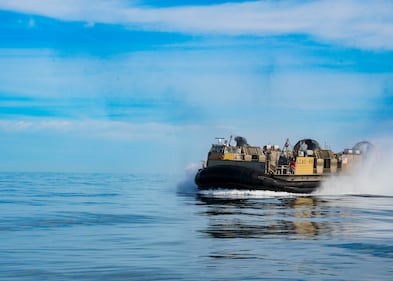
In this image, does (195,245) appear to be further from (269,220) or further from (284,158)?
(284,158)

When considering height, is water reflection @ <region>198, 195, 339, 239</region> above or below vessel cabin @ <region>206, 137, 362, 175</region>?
below

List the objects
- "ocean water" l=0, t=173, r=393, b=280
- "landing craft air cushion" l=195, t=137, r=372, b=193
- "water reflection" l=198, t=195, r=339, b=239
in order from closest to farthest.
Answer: "ocean water" l=0, t=173, r=393, b=280
"water reflection" l=198, t=195, r=339, b=239
"landing craft air cushion" l=195, t=137, r=372, b=193

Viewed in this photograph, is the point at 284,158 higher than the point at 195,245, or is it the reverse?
the point at 284,158

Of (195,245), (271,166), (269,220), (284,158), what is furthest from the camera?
(284,158)

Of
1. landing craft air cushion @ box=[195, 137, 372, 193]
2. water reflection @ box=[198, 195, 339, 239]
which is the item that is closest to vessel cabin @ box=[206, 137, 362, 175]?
landing craft air cushion @ box=[195, 137, 372, 193]

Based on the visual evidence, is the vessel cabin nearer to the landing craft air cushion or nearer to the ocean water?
the landing craft air cushion

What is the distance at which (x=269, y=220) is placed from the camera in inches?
1484

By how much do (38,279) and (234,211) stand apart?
2600 cm

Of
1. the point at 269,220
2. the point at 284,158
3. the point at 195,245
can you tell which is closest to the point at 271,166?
the point at 284,158

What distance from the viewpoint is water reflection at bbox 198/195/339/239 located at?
30.6 meters

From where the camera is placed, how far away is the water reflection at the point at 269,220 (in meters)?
30.6

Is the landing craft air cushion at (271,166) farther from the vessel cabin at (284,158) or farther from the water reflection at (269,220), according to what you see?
the water reflection at (269,220)

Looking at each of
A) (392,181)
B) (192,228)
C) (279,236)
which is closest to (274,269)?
(279,236)

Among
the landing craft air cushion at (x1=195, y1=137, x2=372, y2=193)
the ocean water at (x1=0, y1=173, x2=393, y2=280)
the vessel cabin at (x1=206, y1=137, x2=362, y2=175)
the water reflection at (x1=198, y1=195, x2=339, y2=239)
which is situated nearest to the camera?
the ocean water at (x1=0, y1=173, x2=393, y2=280)
